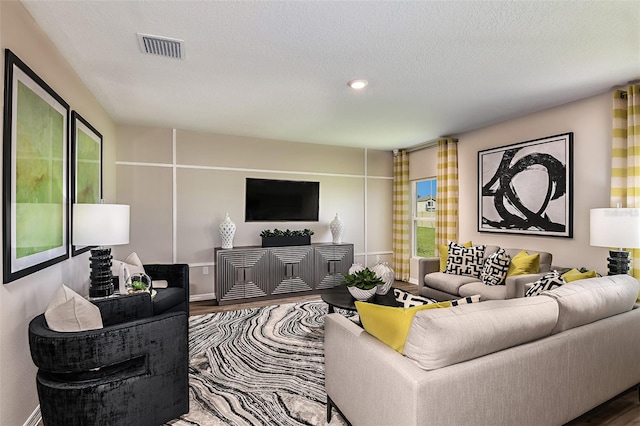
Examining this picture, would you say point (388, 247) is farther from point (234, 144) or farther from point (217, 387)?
point (217, 387)

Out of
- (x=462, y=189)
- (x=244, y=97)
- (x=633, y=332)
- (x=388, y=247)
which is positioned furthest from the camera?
(x=388, y=247)

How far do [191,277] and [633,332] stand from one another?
463 cm

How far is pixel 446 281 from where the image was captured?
3.83 meters

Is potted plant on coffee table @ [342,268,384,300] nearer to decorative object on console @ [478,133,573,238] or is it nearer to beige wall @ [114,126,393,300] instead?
decorative object on console @ [478,133,573,238]

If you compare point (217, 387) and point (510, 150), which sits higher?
point (510, 150)

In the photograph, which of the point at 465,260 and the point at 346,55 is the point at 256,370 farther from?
the point at 465,260

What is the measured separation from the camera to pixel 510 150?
398cm

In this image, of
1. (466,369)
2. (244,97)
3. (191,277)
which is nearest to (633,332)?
(466,369)

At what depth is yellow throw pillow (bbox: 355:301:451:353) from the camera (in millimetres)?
1484

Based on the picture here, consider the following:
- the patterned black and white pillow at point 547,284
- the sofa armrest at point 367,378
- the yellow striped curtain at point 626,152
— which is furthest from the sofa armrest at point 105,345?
the yellow striped curtain at point 626,152

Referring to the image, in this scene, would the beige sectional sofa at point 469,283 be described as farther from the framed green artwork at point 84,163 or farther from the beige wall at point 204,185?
the framed green artwork at point 84,163

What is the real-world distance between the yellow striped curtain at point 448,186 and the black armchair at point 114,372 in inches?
155

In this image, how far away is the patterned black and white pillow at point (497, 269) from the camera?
351 centimetres

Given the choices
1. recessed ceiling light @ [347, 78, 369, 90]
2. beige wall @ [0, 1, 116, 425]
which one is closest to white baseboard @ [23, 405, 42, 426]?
beige wall @ [0, 1, 116, 425]
